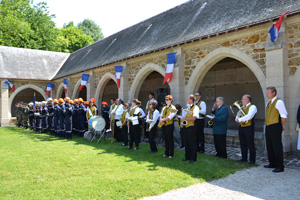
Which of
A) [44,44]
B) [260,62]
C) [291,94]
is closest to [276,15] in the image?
[260,62]

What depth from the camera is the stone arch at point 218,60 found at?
292 inches

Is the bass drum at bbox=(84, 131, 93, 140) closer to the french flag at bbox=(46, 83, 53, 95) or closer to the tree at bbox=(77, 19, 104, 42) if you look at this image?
the french flag at bbox=(46, 83, 53, 95)

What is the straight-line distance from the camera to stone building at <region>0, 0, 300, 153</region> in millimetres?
6785

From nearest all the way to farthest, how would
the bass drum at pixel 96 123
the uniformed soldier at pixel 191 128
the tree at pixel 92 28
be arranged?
the uniformed soldier at pixel 191 128
the bass drum at pixel 96 123
the tree at pixel 92 28

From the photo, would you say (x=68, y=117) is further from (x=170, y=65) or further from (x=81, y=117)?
(x=170, y=65)

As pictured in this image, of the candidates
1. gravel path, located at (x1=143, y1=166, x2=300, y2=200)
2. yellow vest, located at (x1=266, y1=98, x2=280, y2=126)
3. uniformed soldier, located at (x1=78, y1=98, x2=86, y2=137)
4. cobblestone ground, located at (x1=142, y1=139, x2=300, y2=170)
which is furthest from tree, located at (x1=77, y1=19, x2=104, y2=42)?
gravel path, located at (x1=143, y1=166, x2=300, y2=200)

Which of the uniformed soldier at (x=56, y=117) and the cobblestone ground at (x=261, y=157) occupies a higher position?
the uniformed soldier at (x=56, y=117)

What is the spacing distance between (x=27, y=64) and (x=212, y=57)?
58.2 feet

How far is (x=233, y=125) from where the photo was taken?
13180 mm

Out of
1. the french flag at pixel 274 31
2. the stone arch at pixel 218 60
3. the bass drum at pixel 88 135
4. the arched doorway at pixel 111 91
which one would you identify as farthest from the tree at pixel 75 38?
the french flag at pixel 274 31

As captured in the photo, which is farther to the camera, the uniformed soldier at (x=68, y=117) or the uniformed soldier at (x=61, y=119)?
the uniformed soldier at (x=61, y=119)

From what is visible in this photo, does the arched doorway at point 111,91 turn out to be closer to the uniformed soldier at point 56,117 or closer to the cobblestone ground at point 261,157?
the uniformed soldier at point 56,117

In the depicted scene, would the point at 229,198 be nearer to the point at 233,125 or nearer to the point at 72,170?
the point at 72,170

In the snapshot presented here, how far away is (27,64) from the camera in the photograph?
70.0ft
